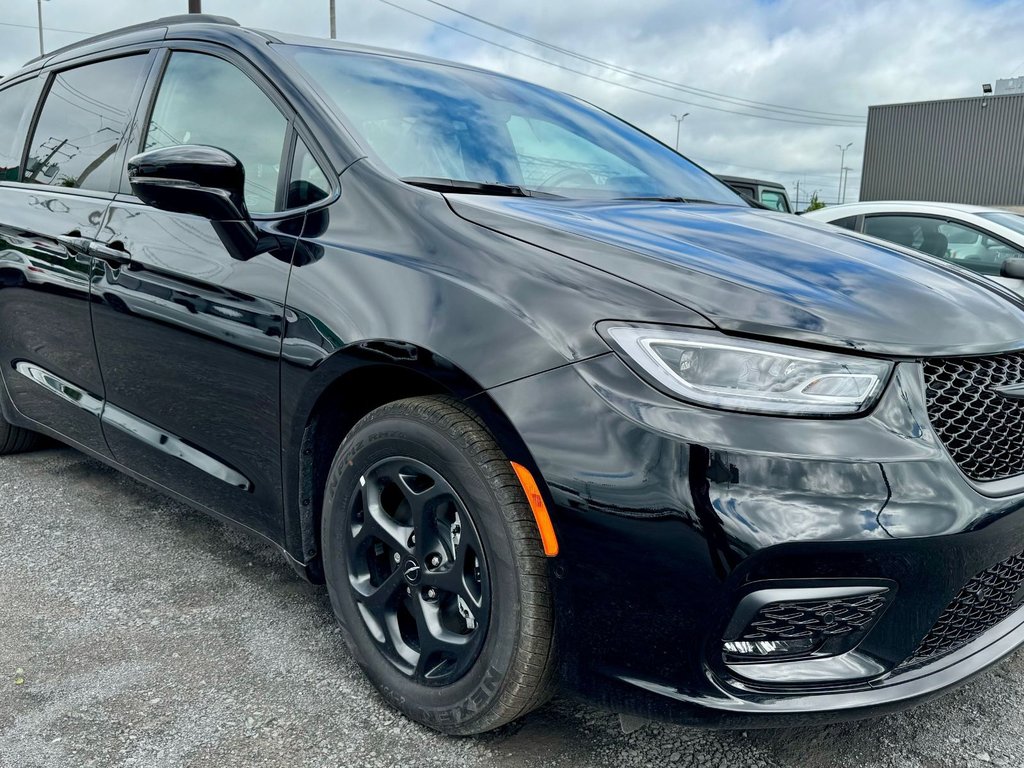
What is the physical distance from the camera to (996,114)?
3303cm

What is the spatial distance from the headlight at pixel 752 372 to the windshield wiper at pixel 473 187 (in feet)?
2.40

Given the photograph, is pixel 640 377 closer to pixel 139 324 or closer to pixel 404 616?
pixel 404 616

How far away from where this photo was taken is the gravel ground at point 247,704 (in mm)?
1837

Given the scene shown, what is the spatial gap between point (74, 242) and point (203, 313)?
2.76ft

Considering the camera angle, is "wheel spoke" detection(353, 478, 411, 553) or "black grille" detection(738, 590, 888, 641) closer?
"black grille" detection(738, 590, 888, 641)

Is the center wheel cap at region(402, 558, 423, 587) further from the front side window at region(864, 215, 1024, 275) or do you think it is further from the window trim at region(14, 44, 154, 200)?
the front side window at region(864, 215, 1024, 275)

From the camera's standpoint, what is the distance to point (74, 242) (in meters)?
2.75

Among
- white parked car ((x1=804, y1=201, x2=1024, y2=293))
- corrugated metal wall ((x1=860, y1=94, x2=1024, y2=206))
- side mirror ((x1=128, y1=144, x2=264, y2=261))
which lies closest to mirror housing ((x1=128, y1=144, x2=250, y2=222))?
side mirror ((x1=128, y1=144, x2=264, y2=261))

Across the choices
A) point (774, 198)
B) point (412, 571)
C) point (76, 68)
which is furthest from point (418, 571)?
point (774, 198)

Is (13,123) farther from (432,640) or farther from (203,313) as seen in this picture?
(432,640)

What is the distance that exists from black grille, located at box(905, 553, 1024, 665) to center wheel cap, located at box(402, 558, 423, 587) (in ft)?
3.15

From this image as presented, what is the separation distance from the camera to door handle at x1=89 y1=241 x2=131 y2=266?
2504 millimetres

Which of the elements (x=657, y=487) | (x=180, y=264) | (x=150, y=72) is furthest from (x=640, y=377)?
(x=150, y=72)

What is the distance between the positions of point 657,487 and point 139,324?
5.49ft
